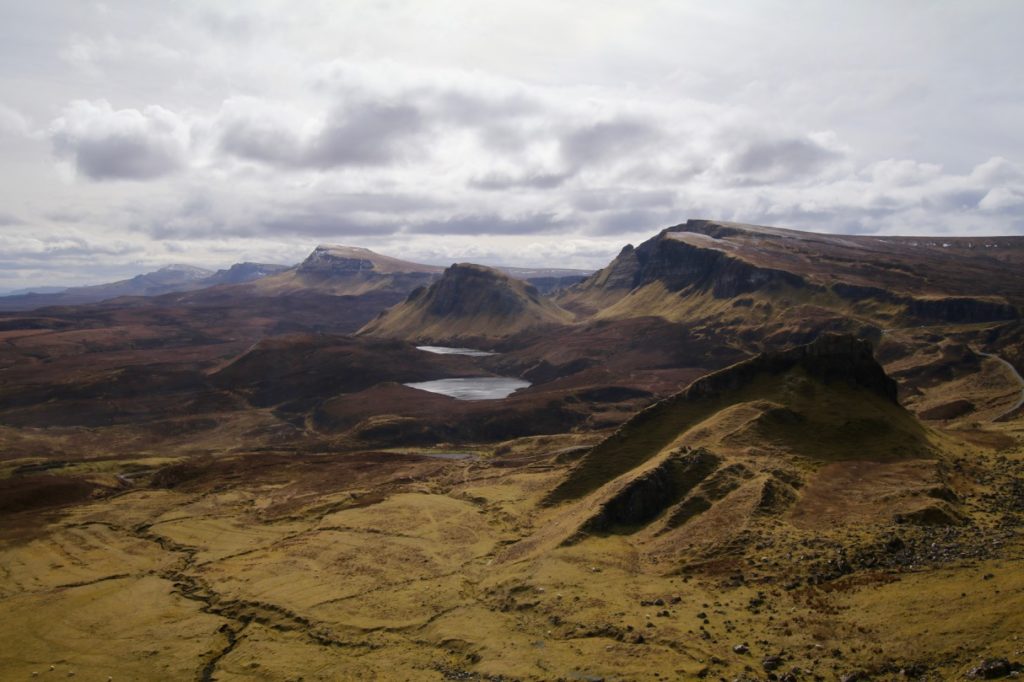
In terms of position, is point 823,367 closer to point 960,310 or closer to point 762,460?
point 762,460

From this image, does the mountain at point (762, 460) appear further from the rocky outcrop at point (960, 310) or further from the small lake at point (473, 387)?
the rocky outcrop at point (960, 310)

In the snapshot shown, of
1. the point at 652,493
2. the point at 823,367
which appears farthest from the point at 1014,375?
the point at 652,493

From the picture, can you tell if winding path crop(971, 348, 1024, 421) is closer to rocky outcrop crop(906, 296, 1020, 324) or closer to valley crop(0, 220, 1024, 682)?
valley crop(0, 220, 1024, 682)

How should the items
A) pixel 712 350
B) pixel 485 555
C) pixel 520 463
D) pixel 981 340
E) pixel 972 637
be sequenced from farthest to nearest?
pixel 712 350
pixel 981 340
pixel 520 463
pixel 485 555
pixel 972 637

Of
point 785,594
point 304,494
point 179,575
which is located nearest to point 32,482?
point 304,494

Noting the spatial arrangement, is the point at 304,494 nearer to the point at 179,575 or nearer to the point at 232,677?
the point at 179,575

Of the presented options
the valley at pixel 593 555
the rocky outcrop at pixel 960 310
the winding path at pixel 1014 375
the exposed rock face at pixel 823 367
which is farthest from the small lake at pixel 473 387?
the exposed rock face at pixel 823 367

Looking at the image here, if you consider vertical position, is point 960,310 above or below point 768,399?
above

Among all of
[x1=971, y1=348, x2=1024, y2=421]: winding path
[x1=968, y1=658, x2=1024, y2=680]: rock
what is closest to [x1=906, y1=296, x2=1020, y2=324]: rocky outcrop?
[x1=971, y1=348, x2=1024, y2=421]: winding path
